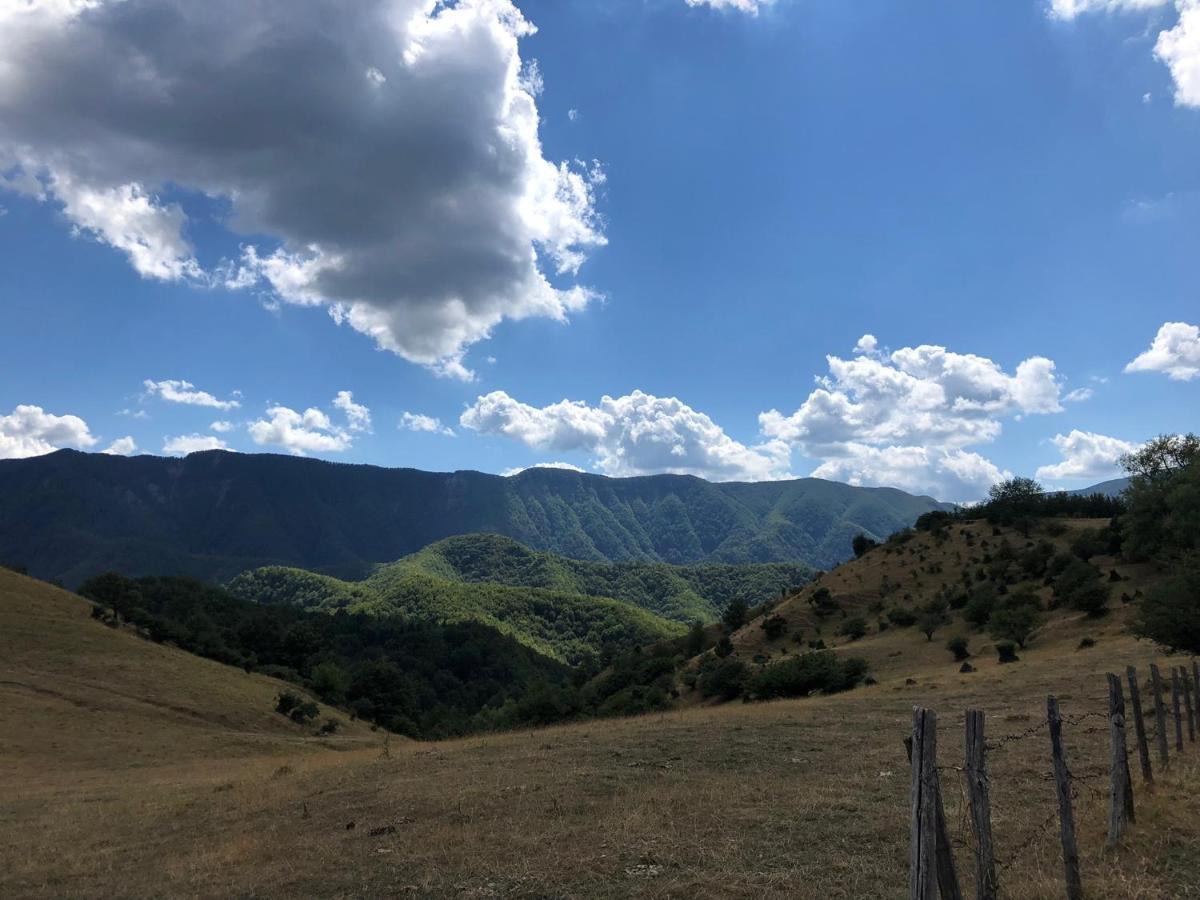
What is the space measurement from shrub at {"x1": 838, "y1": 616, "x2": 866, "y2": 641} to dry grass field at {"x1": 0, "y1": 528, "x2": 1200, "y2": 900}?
128ft

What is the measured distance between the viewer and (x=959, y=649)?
53.4m

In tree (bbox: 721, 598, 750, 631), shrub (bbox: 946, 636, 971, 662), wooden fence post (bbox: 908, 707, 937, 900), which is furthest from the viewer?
tree (bbox: 721, 598, 750, 631)

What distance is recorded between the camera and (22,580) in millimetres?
76562

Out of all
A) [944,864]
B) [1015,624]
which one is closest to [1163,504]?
[1015,624]

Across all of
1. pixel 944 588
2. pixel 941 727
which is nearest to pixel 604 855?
pixel 941 727

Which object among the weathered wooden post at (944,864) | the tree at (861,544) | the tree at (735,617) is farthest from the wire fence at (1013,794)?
the tree at (861,544)

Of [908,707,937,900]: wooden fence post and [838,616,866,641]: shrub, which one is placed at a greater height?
[908,707,937,900]: wooden fence post

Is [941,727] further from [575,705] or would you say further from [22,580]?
[22,580]

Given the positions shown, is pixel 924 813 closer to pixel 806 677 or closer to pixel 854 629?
pixel 806 677

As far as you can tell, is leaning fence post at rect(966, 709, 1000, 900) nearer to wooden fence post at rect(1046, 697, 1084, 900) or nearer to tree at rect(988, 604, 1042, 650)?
wooden fence post at rect(1046, 697, 1084, 900)

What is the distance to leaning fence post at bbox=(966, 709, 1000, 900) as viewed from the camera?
663cm

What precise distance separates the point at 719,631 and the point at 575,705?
39376mm

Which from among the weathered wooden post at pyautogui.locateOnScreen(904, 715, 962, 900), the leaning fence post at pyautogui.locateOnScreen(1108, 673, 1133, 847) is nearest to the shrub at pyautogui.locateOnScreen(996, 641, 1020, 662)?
the leaning fence post at pyautogui.locateOnScreen(1108, 673, 1133, 847)

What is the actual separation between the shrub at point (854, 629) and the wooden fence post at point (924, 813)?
71.7 metres
